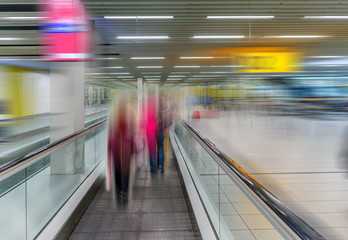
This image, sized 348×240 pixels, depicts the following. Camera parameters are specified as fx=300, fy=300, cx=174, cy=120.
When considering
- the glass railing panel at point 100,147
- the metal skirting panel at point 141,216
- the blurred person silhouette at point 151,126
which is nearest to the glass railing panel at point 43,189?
the metal skirting panel at point 141,216

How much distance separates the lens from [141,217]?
12.1ft

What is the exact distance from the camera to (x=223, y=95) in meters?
23.4

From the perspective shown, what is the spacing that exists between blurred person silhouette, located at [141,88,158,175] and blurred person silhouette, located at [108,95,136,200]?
1401 millimetres

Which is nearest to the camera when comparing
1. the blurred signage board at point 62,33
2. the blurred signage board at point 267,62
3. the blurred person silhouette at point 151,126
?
the blurred signage board at point 62,33

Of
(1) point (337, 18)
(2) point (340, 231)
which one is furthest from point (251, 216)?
(1) point (337, 18)

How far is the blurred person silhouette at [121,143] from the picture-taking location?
12.4 ft

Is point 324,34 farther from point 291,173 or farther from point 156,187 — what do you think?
point 156,187

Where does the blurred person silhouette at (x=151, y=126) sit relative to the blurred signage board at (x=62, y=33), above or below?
below

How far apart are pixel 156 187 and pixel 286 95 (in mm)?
15243

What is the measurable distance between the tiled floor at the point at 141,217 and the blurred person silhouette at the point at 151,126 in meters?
0.65

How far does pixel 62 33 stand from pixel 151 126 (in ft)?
7.04

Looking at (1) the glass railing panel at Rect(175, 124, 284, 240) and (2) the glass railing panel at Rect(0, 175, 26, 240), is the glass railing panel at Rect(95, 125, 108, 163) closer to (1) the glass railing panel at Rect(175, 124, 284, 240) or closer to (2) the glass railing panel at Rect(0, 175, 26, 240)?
(1) the glass railing panel at Rect(175, 124, 284, 240)

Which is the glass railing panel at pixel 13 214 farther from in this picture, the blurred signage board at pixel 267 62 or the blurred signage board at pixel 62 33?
the blurred signage board at pixel 267 62

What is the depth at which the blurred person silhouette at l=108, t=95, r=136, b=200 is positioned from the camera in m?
3.78
